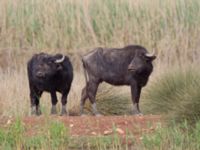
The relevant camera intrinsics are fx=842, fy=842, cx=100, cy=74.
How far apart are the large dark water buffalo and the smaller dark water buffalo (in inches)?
12.3

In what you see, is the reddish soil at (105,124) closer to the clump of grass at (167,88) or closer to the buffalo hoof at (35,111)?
the clump of grass at (167,88)

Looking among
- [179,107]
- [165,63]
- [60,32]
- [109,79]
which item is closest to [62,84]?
[109,79]

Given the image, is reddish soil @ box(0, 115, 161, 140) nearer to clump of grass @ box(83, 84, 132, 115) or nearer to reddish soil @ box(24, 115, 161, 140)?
reddish soil @ box(24, 115, 161, 140)

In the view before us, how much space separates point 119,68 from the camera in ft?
42.5

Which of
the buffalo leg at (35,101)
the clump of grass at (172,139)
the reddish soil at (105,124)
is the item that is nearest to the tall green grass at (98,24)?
the buffalo leg at (35,101)

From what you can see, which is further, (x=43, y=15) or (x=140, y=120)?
(x=43, y=15)

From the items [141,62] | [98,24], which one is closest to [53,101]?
[141,62]

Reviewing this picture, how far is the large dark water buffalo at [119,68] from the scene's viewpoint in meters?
12.8

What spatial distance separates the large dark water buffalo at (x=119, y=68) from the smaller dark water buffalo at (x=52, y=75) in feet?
1.02

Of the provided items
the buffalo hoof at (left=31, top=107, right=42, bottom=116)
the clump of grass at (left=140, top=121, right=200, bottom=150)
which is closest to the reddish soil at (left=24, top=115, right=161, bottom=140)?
the clump of grass at (left=140, top=121, right=200, bottom=150)

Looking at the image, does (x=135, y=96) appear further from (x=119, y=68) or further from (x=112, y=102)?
(x=112, y=102)

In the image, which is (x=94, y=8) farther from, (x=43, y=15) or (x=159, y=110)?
(x=159, y=110)

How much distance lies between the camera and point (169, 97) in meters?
13.0

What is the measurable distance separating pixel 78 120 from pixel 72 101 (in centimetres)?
320
